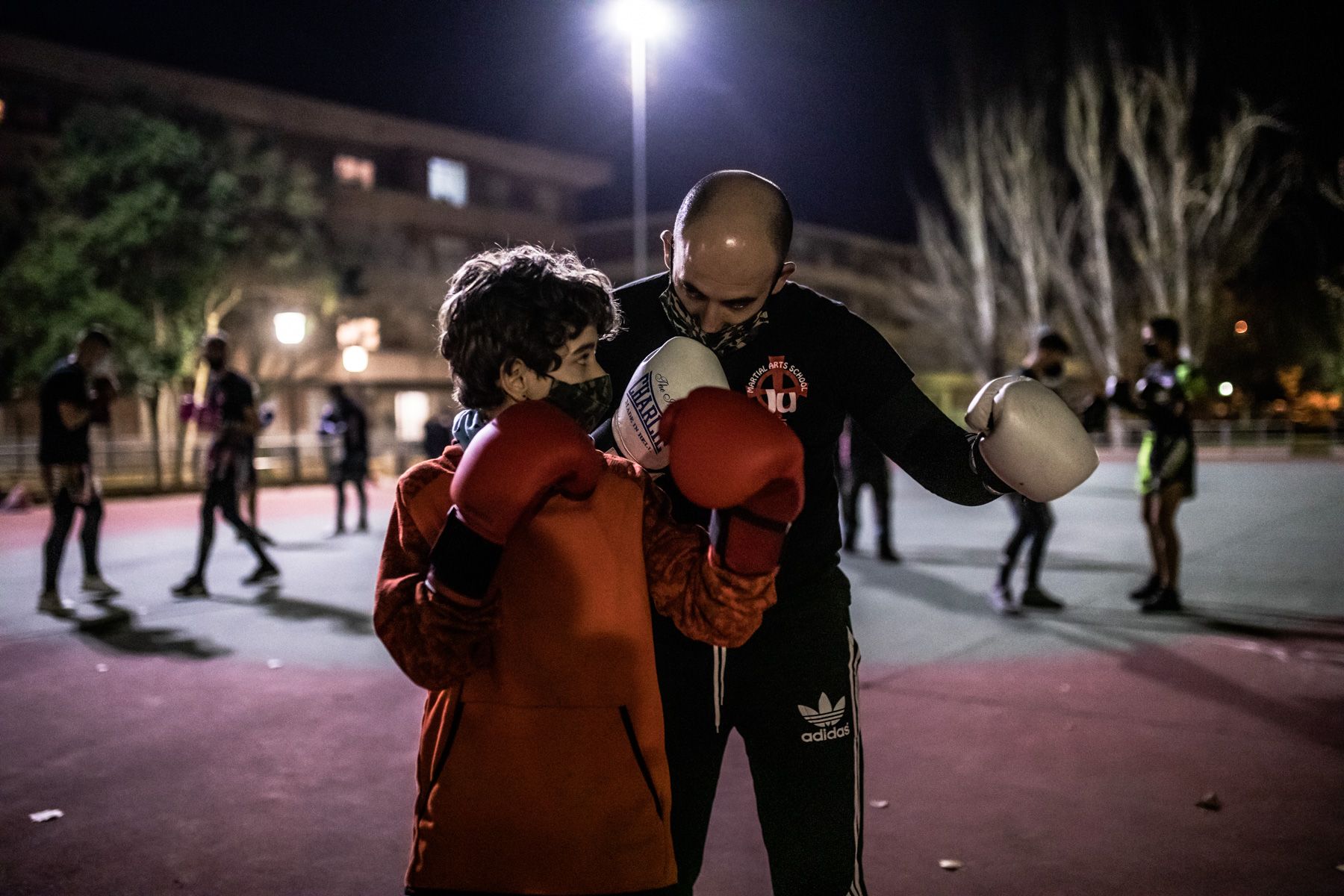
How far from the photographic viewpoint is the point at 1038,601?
21.9 feet

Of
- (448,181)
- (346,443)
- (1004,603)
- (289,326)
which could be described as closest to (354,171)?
(448,181)

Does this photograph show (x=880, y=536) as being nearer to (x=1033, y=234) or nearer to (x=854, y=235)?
(x=1033, y=234)

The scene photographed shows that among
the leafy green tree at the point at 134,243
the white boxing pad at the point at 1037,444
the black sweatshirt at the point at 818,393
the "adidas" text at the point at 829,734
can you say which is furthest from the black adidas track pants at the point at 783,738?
the leafy green tree at the point at 134,243

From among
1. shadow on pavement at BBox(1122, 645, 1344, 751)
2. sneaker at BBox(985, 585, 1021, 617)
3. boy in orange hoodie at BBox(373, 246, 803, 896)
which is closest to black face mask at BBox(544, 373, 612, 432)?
boy in orange hoodie at BBox(373, 246, 803, 896)

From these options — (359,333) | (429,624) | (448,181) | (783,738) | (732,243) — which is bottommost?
(783,738)

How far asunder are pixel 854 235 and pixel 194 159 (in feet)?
111

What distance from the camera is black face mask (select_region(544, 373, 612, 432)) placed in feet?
5.52

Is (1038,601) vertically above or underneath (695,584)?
underneath

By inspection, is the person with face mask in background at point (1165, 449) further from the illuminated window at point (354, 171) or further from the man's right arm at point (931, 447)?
the illuminated window at point (354, 171)

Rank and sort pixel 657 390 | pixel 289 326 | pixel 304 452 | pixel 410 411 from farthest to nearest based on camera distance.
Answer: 1. pixel 410 411
2. pixel 304 452
3. pixel 289 326
4. pixel 657 390

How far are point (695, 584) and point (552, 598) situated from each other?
0.76 feet

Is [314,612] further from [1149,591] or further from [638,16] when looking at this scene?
[638,16]

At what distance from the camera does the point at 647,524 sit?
1717 mm

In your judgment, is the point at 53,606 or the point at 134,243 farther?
the point at 134,243
